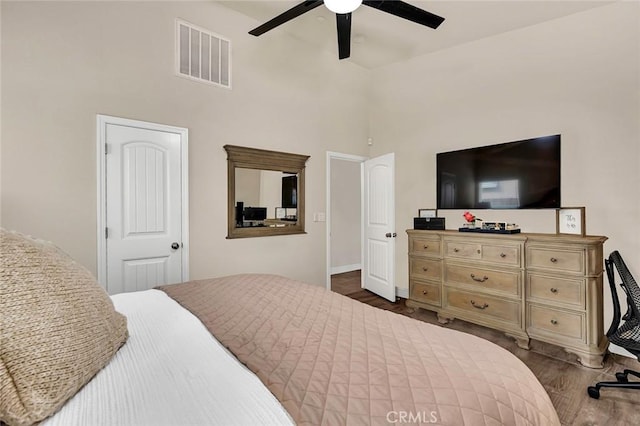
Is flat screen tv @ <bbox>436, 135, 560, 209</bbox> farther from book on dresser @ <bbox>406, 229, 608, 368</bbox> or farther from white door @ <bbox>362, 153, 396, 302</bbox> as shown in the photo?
white door @ <bbox>362, 153, 396, 302</bbox>

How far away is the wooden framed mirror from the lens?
11.1 ft

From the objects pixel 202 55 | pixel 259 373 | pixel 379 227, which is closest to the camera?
pixel 259 373

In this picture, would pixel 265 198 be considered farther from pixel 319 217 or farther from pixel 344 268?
pixel 344 268

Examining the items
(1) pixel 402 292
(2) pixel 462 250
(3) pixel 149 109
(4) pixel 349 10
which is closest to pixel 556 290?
(2) pixel 462 250

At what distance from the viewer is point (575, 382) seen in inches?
89.0

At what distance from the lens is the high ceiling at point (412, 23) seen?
2.99 metres

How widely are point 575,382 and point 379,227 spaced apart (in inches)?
101

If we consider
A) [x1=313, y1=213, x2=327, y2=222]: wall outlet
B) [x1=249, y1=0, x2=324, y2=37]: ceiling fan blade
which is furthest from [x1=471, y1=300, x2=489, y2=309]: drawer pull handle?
[x1=249, y1=0, x2=324, y2=37]: ceiling fan blade

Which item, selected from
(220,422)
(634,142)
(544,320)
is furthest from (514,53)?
(220,422)

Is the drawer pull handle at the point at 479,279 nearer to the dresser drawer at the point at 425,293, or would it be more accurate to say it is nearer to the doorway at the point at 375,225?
the dresser drawer at the point at 425,293

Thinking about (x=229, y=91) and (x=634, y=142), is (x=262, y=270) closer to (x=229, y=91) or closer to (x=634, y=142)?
(x=229, y=91)

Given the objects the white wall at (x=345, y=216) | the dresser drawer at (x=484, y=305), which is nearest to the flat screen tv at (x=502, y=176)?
the dresser drawer at (x=484, y=305)

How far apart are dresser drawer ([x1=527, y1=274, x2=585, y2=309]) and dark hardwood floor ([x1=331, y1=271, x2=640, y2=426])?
19.0 inches

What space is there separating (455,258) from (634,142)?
70.3 inches
